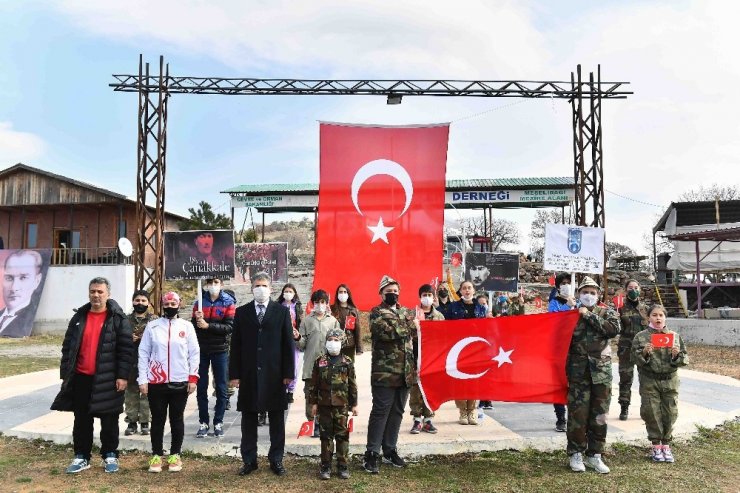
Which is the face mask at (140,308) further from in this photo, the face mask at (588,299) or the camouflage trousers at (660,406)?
the camouflage trousers at (660,406)

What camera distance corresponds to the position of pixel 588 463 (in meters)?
5.03

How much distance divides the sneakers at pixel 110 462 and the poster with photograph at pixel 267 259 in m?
6.26

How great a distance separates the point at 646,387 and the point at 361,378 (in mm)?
5990

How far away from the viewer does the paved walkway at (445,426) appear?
18.5 ft

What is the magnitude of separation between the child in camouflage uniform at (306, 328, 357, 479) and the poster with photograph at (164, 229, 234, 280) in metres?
3.48

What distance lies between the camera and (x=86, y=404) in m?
5.04

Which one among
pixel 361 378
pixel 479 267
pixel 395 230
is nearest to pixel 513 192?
pixel 479 267

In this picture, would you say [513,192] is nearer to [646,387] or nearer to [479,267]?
[479,267]

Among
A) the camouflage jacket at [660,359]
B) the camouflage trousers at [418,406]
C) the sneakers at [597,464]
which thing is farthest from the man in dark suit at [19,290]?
the camouflage jacket at [660,359]

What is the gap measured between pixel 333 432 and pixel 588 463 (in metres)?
2.48

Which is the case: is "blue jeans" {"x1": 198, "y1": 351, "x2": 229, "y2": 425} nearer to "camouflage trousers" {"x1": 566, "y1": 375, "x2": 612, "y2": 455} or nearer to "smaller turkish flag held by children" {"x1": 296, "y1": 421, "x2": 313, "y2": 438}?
"smaller turkish flag held by children" {"x1": 296, "y1": 421, "x2": 313, "y2": 438}

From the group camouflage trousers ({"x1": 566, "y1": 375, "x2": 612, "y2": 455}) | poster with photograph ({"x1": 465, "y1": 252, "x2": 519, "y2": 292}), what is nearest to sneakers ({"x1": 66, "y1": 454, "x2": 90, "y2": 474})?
camouflage trousers ({"x1": 566, "y1": 375, "x2": 612, "y2": 455})

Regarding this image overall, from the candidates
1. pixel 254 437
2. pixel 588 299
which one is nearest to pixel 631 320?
pixel 588 299

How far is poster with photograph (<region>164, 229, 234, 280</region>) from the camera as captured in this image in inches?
318
